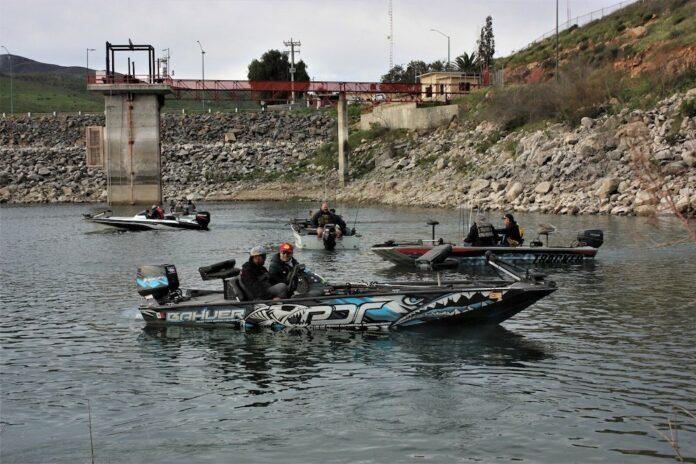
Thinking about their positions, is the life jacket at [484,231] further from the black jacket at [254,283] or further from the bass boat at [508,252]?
the black jacket at [254,283]

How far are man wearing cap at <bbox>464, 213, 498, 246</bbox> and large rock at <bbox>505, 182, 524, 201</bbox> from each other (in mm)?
30868

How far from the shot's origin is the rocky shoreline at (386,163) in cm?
5291

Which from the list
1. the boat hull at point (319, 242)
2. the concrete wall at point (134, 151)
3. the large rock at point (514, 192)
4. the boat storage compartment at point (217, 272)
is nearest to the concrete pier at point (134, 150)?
the concrete wall at point (134, 151)

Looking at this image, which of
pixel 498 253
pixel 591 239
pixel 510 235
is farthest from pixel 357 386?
pixel 591 239

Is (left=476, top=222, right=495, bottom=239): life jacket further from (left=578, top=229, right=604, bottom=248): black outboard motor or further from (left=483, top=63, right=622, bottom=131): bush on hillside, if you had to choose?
(left=483, top=63, right=622, bottom=131): bush on hillside

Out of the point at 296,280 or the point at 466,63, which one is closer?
the point at 296,280

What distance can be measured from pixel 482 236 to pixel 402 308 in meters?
10.9

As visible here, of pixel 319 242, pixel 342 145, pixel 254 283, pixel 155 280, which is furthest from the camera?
pixel 342 145

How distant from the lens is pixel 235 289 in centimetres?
1791

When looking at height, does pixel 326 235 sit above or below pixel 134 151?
below

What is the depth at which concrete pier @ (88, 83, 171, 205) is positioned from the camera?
243 ft

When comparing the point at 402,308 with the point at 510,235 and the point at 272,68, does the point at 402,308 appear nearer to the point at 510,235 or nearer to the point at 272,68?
the point at 510,235

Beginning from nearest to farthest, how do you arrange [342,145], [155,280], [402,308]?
1. [402,308]
2. [155,280]
3. [342,145]

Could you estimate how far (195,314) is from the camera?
18000 millimetres
